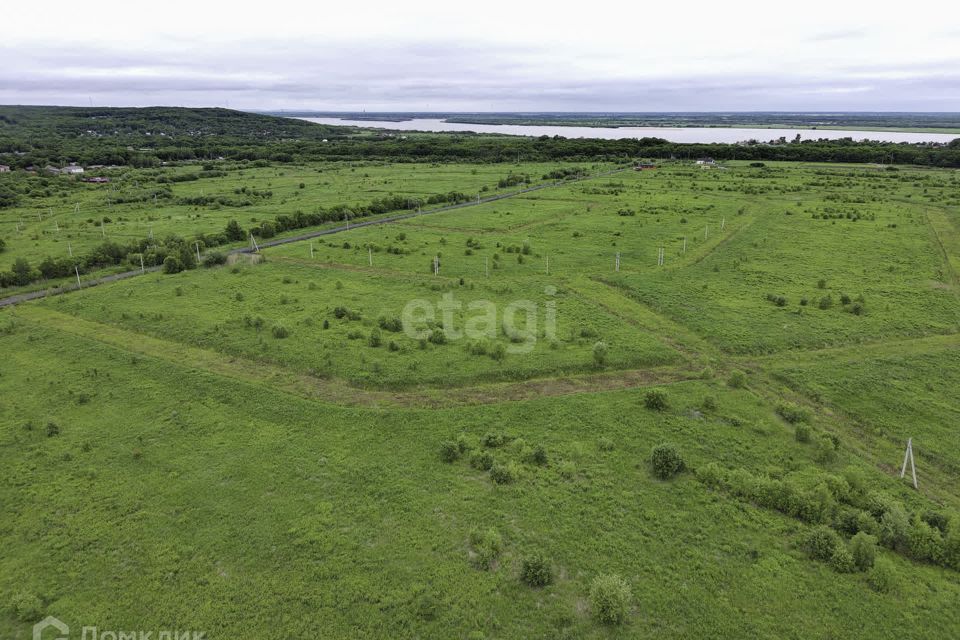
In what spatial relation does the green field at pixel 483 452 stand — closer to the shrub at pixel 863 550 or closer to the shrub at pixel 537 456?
the shrub at pixel 863 550

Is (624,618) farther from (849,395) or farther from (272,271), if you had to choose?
(272,271)

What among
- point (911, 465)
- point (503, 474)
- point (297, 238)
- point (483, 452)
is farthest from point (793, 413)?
point (297, 238)

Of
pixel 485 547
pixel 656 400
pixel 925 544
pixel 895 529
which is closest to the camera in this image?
pixel 925 544

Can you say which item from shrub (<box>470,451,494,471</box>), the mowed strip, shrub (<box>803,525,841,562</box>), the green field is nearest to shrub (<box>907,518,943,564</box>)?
the green field

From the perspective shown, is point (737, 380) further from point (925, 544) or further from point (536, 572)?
point (536, 572)

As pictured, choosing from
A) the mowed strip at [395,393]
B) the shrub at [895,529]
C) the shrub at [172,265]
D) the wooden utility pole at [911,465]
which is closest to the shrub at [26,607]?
the mowed strip at [395,393]
